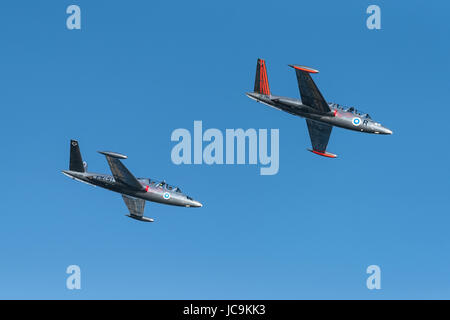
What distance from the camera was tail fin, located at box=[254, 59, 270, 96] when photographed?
416 ft

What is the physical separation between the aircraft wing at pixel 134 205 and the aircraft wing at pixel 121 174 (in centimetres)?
803

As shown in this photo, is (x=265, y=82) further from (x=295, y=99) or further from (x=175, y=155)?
(x=175, y=155)

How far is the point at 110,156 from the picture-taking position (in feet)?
388

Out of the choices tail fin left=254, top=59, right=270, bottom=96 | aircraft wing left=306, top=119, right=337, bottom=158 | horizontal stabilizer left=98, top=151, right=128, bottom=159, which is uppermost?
tail fin left=254, top=59, right=270, bottom=96

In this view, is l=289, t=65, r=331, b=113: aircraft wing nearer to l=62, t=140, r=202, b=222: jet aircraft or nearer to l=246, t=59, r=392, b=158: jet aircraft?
l=246, t=59, r=392, b=158: jet aircraft

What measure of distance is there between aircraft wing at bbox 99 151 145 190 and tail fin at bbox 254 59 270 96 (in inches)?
881

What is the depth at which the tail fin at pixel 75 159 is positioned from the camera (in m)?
125

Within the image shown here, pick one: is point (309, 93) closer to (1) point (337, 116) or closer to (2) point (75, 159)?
(1) point (337, 116)

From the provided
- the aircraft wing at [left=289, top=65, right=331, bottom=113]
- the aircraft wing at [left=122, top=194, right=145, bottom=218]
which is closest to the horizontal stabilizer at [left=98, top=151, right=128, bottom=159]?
the aircraft wing at [left=122, top=194, right=145, bottom=218]

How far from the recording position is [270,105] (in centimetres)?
12625

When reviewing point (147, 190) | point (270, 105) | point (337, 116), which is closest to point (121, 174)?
point (147, 190)

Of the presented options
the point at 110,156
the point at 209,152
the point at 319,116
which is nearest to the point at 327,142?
the point at 319,116

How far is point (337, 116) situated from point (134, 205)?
33.1 metres

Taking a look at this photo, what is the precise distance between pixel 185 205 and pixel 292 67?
24.9m
